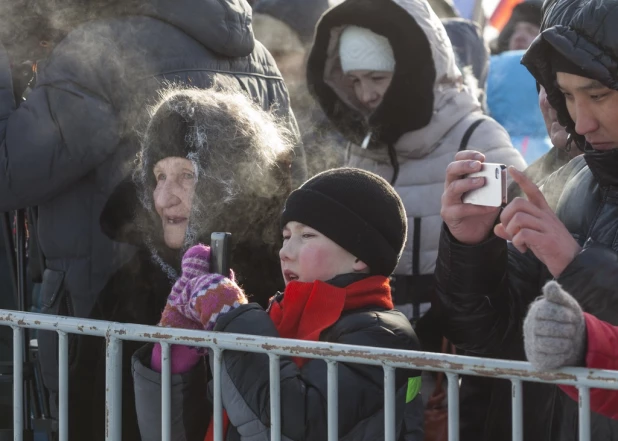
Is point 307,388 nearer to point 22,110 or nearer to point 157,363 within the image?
point 157,363

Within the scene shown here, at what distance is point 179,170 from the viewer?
123 inches

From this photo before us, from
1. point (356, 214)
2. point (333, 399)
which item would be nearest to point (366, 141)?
point (356, 214)

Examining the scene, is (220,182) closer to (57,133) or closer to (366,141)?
(57,133)

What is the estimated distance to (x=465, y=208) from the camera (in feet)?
8.07

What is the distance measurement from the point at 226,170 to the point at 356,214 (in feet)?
1.92

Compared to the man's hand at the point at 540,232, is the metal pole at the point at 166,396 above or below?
below

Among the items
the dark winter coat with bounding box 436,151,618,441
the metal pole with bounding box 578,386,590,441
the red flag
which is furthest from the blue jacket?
the metal pole with bounding box 578,386,590,441

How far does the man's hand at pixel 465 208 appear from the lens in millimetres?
2404

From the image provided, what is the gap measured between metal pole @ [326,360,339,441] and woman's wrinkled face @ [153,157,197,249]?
3.27ft

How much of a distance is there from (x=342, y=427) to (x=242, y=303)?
0.39m

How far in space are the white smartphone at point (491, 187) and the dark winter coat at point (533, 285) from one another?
172mm

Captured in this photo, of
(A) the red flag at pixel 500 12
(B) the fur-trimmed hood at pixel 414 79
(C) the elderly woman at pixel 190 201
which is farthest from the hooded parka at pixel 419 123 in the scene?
(A) the red flag at pixel 500 12

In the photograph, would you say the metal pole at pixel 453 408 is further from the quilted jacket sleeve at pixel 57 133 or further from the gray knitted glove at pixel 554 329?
the quilted jacket sleeve at pixel 57 133

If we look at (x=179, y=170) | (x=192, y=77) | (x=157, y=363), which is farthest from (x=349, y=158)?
(x=157, y=363)
